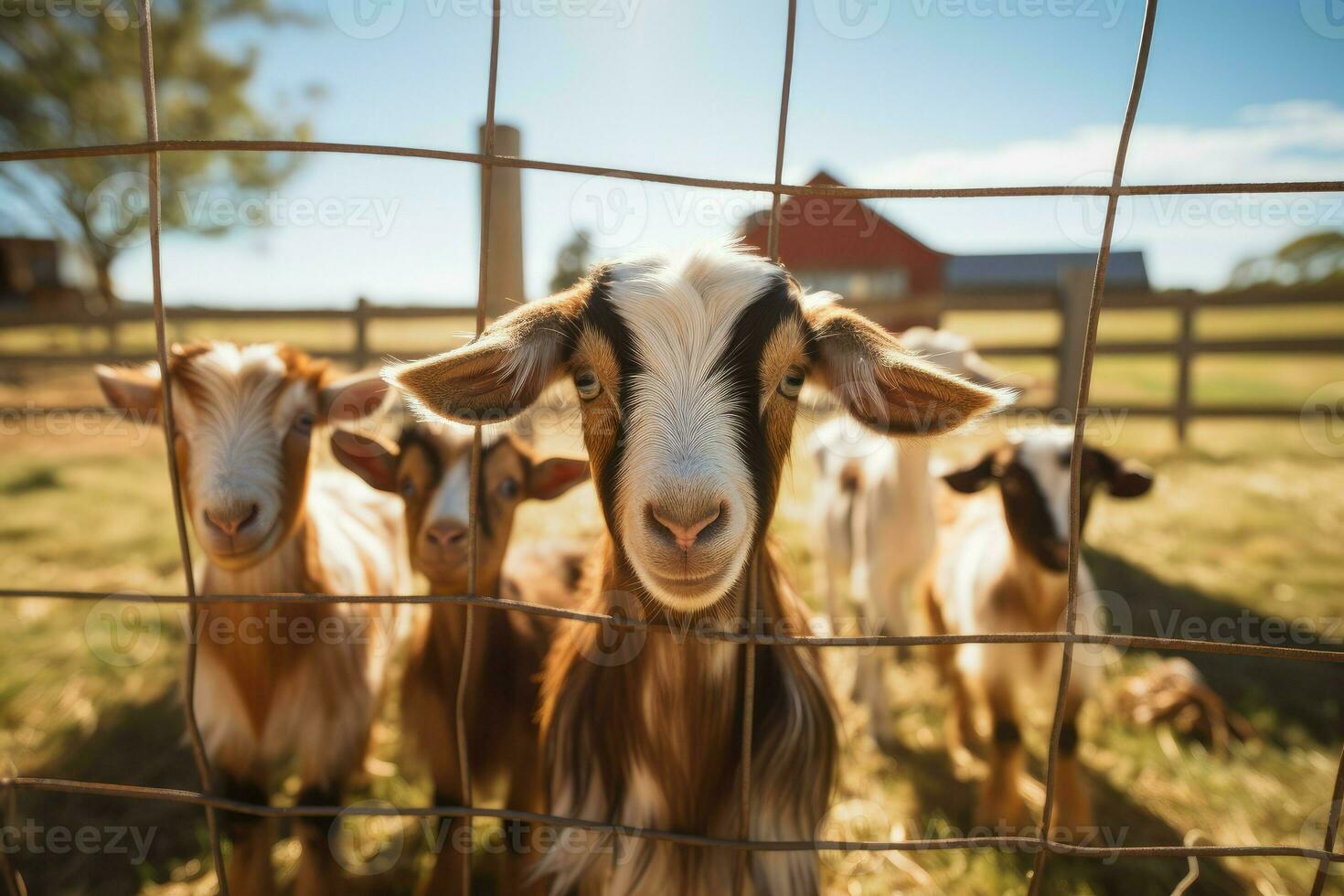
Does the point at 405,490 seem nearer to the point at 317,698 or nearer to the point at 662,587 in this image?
the point at 317,698

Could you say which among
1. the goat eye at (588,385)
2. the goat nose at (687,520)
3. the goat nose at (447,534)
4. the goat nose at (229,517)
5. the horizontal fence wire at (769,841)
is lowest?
the horizontal fence wire at (769,841)

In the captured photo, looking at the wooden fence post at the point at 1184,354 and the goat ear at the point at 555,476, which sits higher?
the wooden fence post at the point at 1184,354

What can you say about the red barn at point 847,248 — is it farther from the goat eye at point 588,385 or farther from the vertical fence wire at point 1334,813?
the vertical fence wire at point 1334,813

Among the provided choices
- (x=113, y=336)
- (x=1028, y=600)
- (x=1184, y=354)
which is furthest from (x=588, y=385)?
(x=113, y=336)

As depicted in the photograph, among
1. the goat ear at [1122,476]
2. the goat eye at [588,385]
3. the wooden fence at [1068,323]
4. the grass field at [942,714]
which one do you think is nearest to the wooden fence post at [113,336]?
the wooden fence at [1068,323]

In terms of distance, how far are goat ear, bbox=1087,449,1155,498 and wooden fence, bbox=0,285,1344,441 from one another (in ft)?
13.3

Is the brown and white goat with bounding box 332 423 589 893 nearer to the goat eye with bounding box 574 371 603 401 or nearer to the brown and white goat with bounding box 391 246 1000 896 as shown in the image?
the brown and white goat with bounding box 391 246 1000 896

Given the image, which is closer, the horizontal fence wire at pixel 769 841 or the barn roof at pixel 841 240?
the horizontal fence wire at pixel 769 841

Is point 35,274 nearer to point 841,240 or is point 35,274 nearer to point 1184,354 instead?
point 841,240

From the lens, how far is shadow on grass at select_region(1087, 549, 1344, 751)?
3.76m

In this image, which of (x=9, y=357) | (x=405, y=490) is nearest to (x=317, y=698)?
(x=405, y=490)

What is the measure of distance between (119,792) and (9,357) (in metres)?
10.3

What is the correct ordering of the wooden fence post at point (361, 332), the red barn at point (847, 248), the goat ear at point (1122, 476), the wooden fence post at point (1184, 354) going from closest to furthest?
the goat ear at point (1122, 476) < the red barn at point (847, 248) < the wooden fence post at point (361, 332) < the wooden fence post at point (1184, 354)

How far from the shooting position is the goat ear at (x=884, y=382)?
1668 mm
